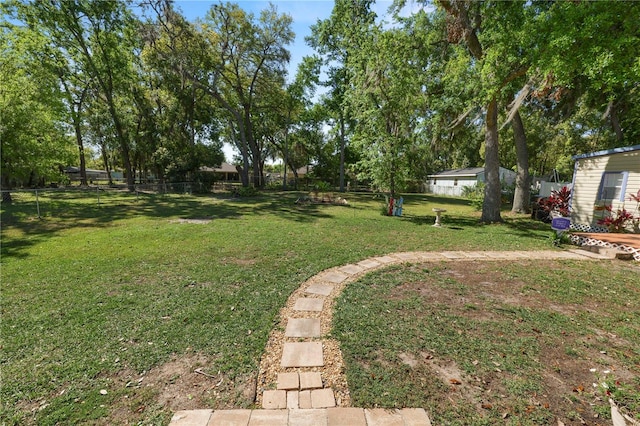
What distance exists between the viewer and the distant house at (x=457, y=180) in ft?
82.3

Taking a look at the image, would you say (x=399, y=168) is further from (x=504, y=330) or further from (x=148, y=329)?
(x=148, y=329)

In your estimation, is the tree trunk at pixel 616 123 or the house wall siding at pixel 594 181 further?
the tree trunk at pixel 616 123

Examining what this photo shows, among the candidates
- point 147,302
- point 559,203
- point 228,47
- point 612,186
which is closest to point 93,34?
point 228,47

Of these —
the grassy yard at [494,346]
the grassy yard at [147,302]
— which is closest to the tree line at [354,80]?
the grassy yard at [147,302]

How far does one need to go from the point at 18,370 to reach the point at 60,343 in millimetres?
358

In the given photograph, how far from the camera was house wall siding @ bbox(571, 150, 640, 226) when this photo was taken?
773cm

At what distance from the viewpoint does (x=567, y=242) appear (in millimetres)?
7207

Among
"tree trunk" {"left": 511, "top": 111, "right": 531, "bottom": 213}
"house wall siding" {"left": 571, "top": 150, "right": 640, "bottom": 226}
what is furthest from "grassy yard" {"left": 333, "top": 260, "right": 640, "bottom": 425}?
"tree trunk" {"left": 511, "top": 111, "right": 531, "bottom": 213}

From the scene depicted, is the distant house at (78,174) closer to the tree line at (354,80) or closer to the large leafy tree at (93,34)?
the tree line at (354,80)

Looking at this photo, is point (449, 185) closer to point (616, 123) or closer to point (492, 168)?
point (616, 123)

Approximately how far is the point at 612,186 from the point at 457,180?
66.4 feet

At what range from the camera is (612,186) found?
8.32 metres

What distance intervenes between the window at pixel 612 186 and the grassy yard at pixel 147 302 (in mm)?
2771

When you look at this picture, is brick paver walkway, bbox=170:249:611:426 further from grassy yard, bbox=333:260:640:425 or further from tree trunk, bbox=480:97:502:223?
tree trunk, bbox=480:97:502:223
